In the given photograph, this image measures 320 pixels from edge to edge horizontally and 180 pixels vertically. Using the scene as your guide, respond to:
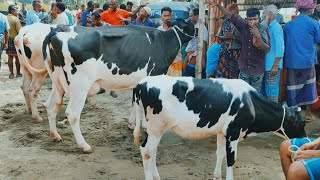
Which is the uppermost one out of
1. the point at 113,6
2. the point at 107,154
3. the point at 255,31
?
the point at 113,6

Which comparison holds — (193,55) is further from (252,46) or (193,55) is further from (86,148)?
(86,148)

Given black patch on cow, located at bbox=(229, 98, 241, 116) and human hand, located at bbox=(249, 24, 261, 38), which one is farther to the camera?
human hand, located at bbox=(249, 24, 261, 38)

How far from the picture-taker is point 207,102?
3.73m

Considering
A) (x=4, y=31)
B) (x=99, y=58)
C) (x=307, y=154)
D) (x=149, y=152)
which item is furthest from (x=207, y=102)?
(x=4, y=31)

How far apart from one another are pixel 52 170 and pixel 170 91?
1.79 metres

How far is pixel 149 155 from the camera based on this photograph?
3707 mm

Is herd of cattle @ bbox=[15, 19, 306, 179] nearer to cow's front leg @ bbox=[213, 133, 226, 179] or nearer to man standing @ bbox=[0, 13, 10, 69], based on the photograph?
cow's front leg @ bbox=[213, 133, 226, 179]

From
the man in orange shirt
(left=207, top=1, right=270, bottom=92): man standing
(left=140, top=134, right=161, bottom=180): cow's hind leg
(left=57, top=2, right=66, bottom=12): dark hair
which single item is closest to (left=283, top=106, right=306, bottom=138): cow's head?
(left=207, top=1, right=270, bottom=92): man standing

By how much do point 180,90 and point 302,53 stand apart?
3.16 m

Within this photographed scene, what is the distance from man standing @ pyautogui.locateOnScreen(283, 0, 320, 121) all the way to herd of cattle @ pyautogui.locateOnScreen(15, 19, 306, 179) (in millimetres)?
1709

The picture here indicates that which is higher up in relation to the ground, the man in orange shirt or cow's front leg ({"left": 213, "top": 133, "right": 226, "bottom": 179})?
the man in orange shirt

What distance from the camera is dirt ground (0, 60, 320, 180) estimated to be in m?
4.19

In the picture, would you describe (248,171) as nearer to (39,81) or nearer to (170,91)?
(170,91)

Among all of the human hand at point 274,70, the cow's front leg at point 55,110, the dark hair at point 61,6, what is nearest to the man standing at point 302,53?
the human hand at point 274,70
